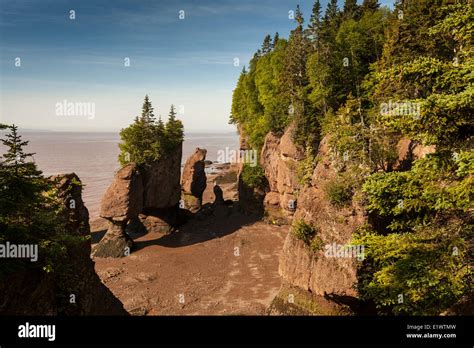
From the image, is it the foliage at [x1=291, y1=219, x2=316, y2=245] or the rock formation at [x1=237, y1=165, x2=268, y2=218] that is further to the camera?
the rock formation at [x1=237, y1=165, x2=268, y2=218]

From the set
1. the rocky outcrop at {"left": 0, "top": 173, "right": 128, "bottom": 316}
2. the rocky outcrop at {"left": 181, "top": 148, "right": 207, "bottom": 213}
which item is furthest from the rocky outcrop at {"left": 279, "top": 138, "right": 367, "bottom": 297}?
the rocky outcrop at {"left": 181, "top": 148, "right": 207, "bottom": 213}

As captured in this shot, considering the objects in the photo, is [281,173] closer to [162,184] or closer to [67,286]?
[162,184]

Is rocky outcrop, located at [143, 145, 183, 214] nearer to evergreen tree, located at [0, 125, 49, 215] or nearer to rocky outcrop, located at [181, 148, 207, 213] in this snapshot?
rocky outcrop, located at [181, 148, 207, 213]

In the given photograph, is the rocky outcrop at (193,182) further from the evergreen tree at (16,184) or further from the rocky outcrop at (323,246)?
the evergreen tree at (16,184)

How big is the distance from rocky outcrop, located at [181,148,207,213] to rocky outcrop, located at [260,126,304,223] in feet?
31.5

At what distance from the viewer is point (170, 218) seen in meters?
42.1

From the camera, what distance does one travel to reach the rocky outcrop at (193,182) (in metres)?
47.8

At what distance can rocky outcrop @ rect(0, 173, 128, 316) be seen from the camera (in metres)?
10.3

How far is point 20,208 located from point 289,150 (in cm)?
3096

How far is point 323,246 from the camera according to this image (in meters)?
18.6
